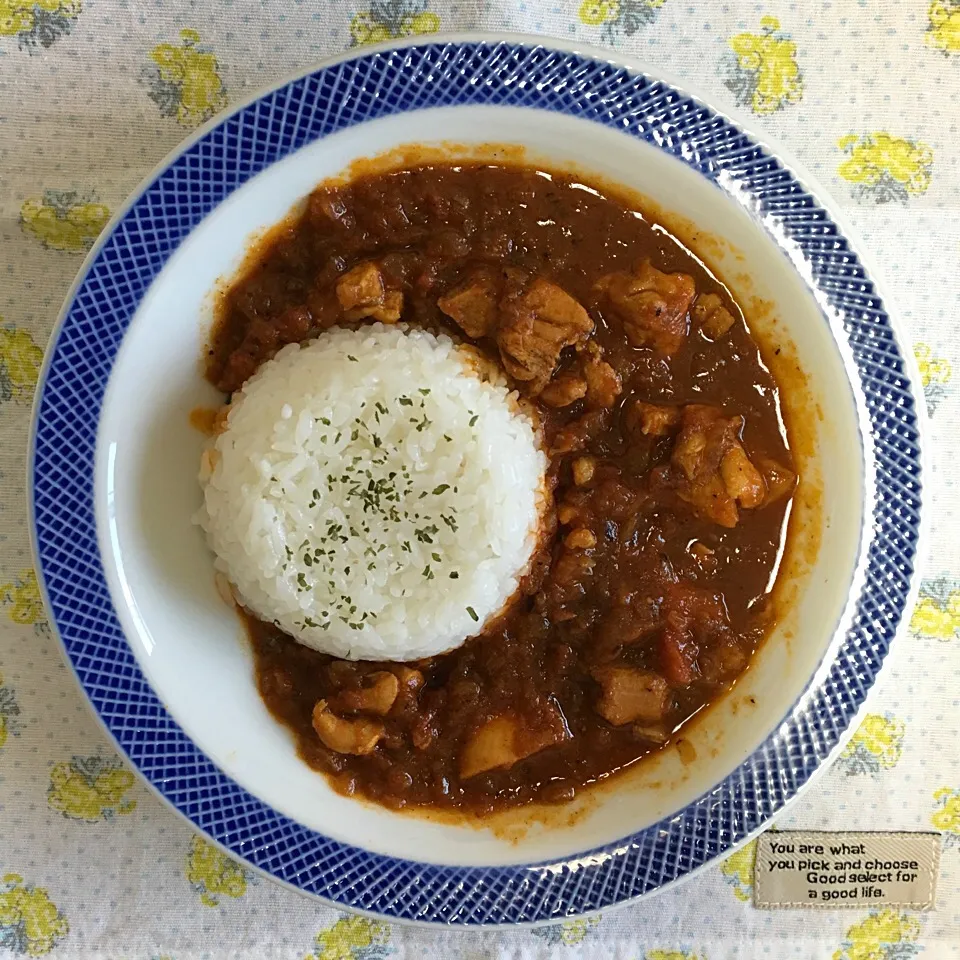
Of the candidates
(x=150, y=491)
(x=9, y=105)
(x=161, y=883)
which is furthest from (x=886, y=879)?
(x=9, y=105)

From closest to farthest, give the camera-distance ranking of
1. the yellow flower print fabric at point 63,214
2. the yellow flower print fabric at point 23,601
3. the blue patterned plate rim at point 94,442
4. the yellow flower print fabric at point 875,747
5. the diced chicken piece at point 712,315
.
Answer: the blue patterned plate rim at point 94,442 → the diced chicken piece at point 712,315 → the yellow flower print fabric at point 63,214 → the yellow flower print fabric at point 23,601 → the yellow flower print fabric at point 875,747

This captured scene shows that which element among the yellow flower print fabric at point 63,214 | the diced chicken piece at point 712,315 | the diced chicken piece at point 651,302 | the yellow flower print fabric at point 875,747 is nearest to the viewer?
the diced chicken piece at point 651,302

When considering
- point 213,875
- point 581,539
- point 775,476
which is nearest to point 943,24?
point 775,476

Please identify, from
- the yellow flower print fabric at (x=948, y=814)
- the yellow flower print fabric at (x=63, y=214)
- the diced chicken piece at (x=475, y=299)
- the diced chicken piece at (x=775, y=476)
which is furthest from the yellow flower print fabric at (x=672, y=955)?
the yellow flower print fabric at (x=63, y=214)

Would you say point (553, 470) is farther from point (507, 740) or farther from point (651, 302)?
point (507, 740)

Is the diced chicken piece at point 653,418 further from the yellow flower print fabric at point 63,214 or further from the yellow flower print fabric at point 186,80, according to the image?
the yellow flower print fabric at point 63,214
